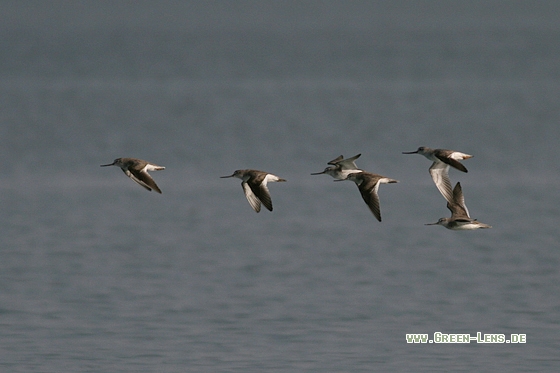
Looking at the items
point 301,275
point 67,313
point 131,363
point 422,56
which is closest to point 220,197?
point 301,275

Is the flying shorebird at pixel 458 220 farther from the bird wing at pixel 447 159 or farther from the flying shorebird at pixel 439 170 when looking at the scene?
the bird wing at pixel 447 159

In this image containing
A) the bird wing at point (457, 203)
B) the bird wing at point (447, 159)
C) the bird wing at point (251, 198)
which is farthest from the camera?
the bird wing at point (457, 203)

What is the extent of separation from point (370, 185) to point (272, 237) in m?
12.3

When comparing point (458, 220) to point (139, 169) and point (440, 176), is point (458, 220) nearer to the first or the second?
point (440, 176)

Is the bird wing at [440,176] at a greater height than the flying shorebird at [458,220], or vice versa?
the bird wing at [440,176]

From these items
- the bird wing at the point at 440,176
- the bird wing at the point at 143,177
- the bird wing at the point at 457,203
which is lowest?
the bird wing at the point at 143,177

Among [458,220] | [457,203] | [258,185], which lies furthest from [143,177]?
[457,203]

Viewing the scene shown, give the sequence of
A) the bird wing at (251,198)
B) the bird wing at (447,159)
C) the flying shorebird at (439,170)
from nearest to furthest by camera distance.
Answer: the bird wing at (447,159) → the bird wing at (251,198) → the flying shorebird at (439,170)

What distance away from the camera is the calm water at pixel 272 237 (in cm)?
1834

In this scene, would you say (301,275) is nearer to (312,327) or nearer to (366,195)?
(312,327)

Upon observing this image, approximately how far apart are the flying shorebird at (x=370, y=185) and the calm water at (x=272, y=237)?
2889mm

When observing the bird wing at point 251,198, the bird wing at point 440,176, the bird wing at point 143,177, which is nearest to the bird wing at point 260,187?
the bird wing at point 251,198

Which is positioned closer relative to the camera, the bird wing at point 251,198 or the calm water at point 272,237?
the bird wing at point 251,198

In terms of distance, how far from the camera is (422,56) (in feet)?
342
